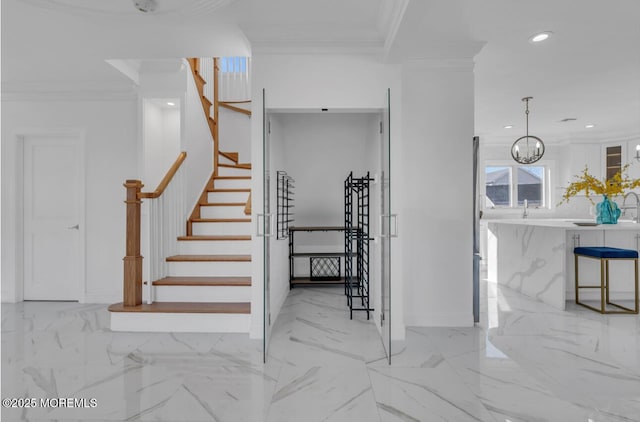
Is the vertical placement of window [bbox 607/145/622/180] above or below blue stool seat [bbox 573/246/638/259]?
above

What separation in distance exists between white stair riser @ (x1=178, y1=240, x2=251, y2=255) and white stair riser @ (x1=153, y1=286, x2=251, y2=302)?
61cm

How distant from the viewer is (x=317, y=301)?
161 inches

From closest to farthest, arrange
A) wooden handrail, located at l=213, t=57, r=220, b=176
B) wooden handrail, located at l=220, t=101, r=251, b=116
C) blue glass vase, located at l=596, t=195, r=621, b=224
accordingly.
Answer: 1. blue glass vase, located at l=596, t=195, r=621, b=224
2. wooden handrail, located at l=213, t=57, r=220, b=176
3. wooden handrail, located at l=220, t=101, r=251, b=116

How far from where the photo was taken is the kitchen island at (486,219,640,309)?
376cm

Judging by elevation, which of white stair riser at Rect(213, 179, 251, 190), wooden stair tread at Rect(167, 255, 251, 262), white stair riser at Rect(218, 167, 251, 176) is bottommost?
wooden stair tread at Rect(167, 255, 251, 262)

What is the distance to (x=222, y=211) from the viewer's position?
4.43m

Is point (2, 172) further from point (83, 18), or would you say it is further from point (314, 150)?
point (314, 150)

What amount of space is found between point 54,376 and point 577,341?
3870 mm

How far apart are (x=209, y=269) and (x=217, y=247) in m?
0.35

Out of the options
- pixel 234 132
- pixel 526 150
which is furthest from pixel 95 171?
pixel 526 150

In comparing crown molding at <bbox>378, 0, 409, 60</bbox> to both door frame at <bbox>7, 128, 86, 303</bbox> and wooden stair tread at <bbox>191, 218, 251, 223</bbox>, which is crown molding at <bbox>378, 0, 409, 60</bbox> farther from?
door frame at <bbox>7, 128, 86, 303</bbox>

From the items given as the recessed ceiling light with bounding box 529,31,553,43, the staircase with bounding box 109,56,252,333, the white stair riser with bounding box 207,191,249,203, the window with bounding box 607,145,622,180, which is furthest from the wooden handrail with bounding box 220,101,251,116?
the window with bounding box 607,145,622,180

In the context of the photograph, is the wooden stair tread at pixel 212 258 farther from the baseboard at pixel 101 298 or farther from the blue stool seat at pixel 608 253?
the blue stool seat at pixel 608 253

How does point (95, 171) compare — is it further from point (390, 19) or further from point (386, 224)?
point (390, 19)
